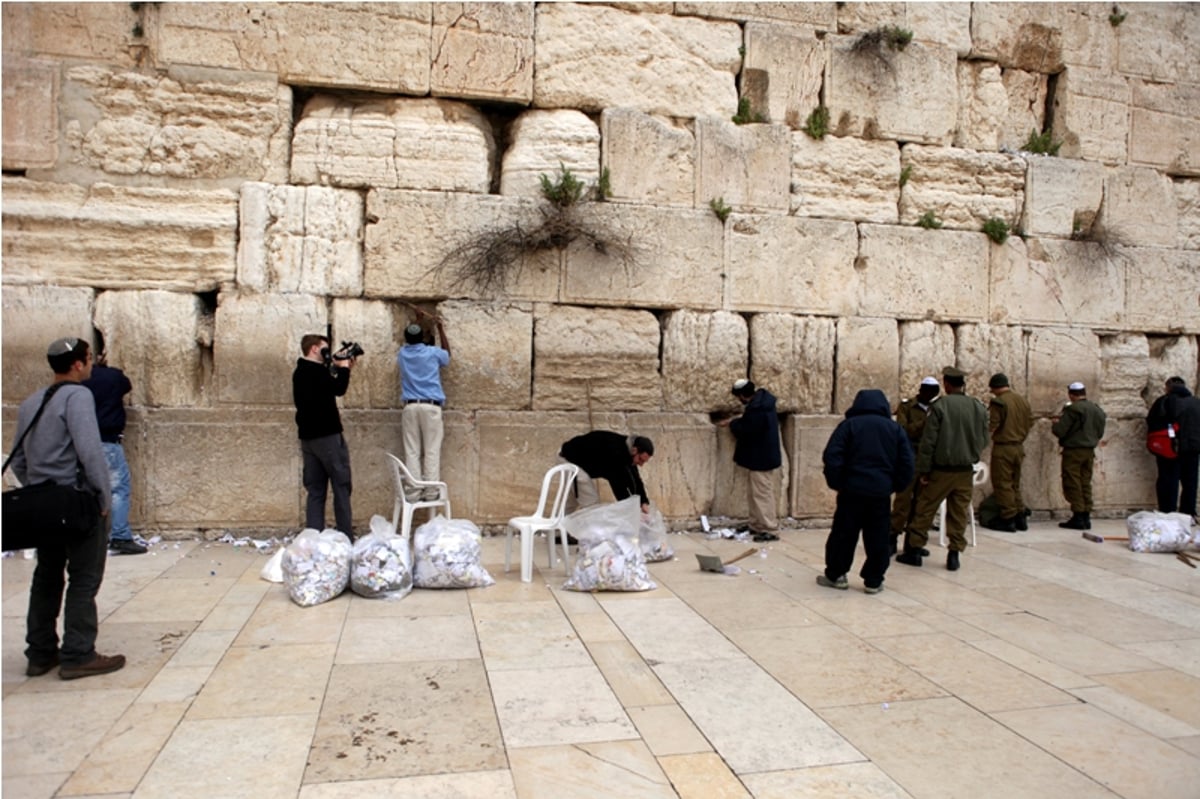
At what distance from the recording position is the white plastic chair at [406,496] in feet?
19.0

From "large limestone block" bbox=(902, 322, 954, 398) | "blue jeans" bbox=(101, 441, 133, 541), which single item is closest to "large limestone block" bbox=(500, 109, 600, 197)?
"large limestone block" bbox=(902, 322, 954, 398)

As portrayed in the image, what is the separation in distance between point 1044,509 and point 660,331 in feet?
14.6

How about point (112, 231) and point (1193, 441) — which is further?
point (1193, 441)

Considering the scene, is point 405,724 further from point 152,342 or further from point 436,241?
point 152,342

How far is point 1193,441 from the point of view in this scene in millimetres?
7738

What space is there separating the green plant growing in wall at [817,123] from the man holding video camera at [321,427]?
4.78 metres

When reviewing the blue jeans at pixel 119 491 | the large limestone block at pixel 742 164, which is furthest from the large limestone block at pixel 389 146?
the blue jeans at pixel 119 491

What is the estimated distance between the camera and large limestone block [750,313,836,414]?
756cm

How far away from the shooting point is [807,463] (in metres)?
7.64

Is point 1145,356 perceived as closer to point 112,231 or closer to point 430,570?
point 430,570

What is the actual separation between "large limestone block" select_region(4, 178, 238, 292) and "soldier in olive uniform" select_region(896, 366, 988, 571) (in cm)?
583

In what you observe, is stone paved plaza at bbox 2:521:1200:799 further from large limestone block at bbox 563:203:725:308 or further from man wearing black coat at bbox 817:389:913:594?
large limestone block at bbox 563:203:725:308

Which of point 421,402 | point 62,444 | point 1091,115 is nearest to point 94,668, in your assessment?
point 62,444

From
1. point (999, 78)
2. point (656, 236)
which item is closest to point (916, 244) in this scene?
point (999, 78)
